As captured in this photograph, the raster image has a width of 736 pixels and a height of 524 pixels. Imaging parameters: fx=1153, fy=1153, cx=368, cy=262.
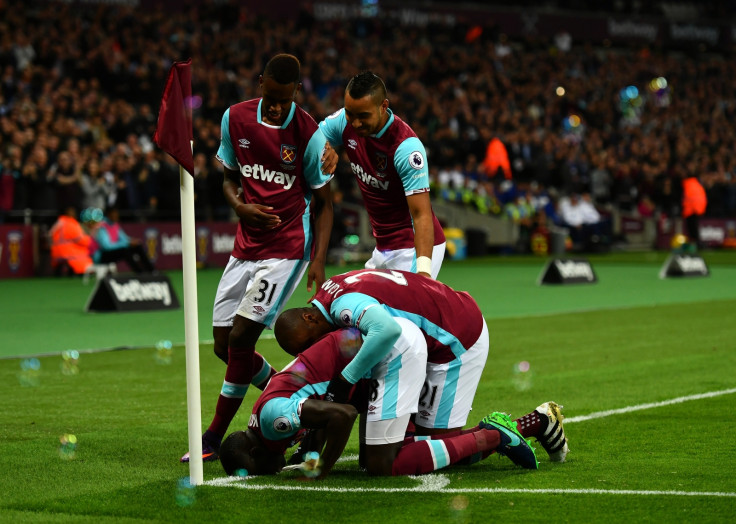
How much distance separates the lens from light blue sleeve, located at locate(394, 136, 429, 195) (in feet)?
24.7

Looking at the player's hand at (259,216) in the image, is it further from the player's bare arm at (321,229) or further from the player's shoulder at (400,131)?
the player's shoulder at (400,131)

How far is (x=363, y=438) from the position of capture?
6508 mm

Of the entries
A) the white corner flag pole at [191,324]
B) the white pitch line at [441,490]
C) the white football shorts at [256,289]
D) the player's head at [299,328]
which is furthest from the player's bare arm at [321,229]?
the white pitch line at [441,490]

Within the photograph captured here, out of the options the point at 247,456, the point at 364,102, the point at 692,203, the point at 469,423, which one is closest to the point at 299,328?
the point at 247,456

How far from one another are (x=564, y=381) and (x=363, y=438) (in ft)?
13.8

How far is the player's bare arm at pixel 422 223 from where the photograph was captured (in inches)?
286

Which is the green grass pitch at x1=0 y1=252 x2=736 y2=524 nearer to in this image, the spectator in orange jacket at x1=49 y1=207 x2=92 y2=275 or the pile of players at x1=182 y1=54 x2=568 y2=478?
the pile of players at x1=182 y1=54 x2=568 y2=478

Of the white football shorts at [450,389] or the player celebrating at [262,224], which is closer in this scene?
the white football shorts at [450,389]

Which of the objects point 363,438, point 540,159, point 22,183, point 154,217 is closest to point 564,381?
point 363,438

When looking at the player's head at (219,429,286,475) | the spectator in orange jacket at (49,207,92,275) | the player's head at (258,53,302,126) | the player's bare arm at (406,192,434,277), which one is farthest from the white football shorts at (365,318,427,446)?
the spectator in orange jacket at (49,207,92,275)

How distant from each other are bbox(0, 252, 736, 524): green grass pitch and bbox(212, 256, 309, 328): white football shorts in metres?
0.94

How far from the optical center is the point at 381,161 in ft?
25.5

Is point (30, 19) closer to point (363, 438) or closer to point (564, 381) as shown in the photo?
point (564, 381)

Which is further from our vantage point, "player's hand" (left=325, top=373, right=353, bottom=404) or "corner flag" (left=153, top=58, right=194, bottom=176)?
"player's hand" (left=325, top=373, right=353, bottom=404)
